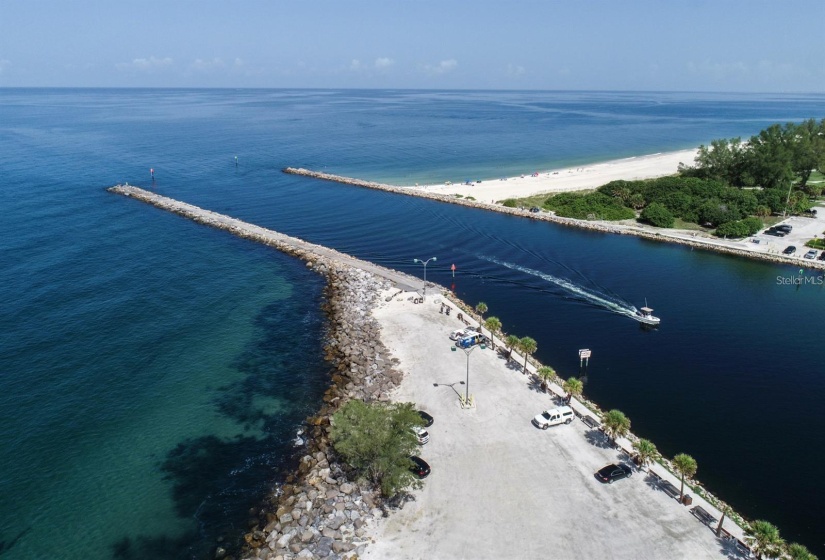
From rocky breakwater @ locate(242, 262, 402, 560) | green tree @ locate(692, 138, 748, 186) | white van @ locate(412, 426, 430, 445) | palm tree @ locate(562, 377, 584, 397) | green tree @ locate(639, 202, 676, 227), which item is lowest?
rocky breakwater @ locate(242, 262, 402, 560)

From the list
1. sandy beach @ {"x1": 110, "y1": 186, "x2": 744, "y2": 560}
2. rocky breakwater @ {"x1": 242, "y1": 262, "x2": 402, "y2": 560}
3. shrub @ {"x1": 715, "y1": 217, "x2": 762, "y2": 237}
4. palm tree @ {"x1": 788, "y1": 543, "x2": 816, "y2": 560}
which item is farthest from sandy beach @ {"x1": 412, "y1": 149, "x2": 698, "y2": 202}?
palm tree @ {"x1": 788, "y1": 543, "x2": 816, "y2": 560}

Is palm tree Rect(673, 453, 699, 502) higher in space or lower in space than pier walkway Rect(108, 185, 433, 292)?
lower

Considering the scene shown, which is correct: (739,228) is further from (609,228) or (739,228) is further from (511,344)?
(511,344)

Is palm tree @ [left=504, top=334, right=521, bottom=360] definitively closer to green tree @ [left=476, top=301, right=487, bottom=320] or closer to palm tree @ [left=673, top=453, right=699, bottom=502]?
green tree @ [left=476, top=301, right=487, bottom=320]

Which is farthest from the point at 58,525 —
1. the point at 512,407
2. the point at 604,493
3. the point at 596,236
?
the point at 596,236

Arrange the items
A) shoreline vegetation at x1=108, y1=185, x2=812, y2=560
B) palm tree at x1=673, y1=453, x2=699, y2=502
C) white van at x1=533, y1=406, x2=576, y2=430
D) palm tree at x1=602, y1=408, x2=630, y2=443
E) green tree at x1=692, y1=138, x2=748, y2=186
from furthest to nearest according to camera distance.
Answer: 1. green tree at x1=692, y1=138, x2=748, y2=186
2. white van at x1=533, y1=406, x2=576, y2=430
3. palm tree at x1=602, y1=408, x2=630, y2=443
4. palm tree at x1=673, y1=453, x2=699, y2=502
5. shoreline vegetation at x1=108, y1=185, x2=812, y2=560

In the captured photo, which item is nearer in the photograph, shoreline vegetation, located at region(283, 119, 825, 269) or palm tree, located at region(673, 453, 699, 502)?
palm tree, located at region(673, 453, 699, 502)

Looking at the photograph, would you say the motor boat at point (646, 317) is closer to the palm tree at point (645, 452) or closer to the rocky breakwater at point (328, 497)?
the palm tree at point (645, 452)
